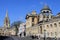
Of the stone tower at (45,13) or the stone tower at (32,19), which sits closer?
the stone tower at (45,13)

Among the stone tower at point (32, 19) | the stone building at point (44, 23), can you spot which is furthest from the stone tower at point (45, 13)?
the stone tower at point (32, 19)

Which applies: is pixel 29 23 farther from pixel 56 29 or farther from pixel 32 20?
pixel 56 29

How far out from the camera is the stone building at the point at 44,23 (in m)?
77.0

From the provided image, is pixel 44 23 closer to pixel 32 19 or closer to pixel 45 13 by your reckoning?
pixel 45 13

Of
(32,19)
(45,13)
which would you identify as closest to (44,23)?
(45,13)

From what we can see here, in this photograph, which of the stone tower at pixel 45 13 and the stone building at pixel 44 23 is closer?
the stone building at pixel 44 23

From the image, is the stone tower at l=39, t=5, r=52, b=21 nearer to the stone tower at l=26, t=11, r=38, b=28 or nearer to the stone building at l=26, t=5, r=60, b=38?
the stone building at l=26, t=5, r=60, b=38

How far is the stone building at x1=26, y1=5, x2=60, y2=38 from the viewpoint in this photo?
7700cm

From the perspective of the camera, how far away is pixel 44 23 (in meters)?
87.1

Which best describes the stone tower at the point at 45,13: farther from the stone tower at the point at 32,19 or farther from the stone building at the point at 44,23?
the stone tower at the point at 32,19

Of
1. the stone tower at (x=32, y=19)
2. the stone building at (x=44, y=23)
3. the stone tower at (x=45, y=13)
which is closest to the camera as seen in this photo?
the stone building at (x=44, y=23)

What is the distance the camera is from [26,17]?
120 m

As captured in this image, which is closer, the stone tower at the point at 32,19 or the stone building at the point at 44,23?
the stone building at the point at 44,23

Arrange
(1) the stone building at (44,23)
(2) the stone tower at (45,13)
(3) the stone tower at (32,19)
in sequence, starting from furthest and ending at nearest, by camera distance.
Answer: (3) the stone tower at (32,19) < (2) the stone tower at (45,13) < (1) the stone building at (44,23)
